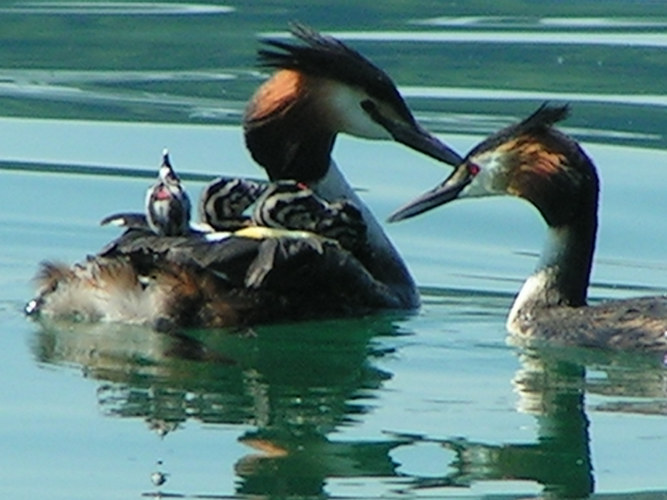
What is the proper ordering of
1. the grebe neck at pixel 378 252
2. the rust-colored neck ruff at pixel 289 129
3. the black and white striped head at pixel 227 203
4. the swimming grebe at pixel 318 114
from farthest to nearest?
1. the rust-colored neck ruff at pixel 289 129
2. the swimming grebe at pixel 318 114
3. the grebe neck at pixel 378 252
4. the black and white striped head at pixel 227 203

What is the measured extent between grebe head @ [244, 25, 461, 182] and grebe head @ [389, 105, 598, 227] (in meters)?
0.86

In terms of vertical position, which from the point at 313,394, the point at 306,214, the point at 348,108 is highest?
the point at 348,108

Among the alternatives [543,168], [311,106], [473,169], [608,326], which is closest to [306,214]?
[473,169]

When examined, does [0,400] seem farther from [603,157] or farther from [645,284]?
[603,157]

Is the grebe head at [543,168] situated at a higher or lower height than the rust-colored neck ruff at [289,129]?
lower

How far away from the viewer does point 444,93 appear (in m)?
15.3

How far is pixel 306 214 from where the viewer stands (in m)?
10.3

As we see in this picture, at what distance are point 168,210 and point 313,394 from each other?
1265 millimetres

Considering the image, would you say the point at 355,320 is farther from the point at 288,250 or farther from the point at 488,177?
the point at 488,177

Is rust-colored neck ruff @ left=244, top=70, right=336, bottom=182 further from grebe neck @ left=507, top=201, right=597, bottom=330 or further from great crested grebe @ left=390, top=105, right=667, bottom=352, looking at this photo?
grebe neck @ left=507, top=201, right=597, bottom=330

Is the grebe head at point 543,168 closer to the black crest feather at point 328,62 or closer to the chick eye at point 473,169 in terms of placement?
the chick eye at point 473,169

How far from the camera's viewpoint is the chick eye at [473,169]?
34.1 ft

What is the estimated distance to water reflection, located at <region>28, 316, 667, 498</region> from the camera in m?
7.83

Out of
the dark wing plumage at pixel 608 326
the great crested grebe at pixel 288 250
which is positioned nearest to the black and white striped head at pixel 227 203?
the great crested grebe at pixel 288 250
